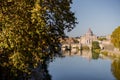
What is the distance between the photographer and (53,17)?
42.4ft

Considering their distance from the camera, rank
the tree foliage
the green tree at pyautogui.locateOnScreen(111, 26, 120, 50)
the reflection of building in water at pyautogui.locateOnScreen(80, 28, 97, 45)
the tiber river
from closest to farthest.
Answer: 1. the tree foliage
2. the tiber river
3. the green tree at pyautogui.locateOnScreen(111, 26, 120, 50)
4. the reflection of building in water at pyautogui.locateOnScreen(80, 28, 97, 45)

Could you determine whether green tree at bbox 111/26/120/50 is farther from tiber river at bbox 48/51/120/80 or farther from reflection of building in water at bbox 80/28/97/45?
reflection of building in water at bbox 80/28/97/45

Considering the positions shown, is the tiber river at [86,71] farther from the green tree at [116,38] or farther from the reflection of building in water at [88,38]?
the reflection of building in water at [88,38]

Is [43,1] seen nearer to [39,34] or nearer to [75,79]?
[39,34]

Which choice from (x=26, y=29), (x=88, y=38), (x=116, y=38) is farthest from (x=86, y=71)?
(x=88, y=38)

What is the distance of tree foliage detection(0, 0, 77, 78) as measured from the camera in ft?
38.4

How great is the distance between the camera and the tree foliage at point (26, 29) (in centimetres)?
1170

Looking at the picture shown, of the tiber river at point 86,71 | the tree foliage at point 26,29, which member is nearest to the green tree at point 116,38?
the tiber river at point 86,71

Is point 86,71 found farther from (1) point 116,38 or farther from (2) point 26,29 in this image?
(2) point 26,29

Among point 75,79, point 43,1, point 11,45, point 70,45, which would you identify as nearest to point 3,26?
point 11,45

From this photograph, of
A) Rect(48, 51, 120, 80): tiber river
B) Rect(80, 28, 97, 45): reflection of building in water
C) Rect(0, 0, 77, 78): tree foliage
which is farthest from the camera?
Rect(80, 28, 97, 45): reflection of building in water

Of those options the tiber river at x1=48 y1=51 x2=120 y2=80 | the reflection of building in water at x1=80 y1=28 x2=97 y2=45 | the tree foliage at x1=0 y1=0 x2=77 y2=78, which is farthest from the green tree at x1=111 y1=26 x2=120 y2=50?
the reflection of building in water at x1=80 y1=28 x2=97 y2=45

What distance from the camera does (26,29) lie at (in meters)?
12.0

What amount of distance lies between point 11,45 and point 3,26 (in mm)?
683
